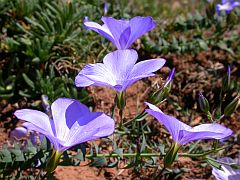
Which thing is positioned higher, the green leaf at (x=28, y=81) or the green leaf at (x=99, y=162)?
the green leaf at (x=28, y=81)

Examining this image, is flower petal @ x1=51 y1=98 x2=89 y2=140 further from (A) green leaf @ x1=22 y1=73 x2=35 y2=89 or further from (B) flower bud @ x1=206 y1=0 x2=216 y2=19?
(B) flower bud @ x1=206 y1=0 x2=216 y2=19

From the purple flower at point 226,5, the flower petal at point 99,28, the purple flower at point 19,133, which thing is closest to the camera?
the flower petal at point 99,28

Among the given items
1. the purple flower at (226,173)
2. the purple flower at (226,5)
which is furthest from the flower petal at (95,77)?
the purple flower at (226,5)

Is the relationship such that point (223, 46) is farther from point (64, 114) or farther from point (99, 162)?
point (64, 114)

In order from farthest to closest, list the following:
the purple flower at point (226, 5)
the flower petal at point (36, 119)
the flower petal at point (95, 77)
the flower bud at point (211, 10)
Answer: the purple flower at point (226, 5) → the flower bud at point (211, 10) → the flower petal at point (95, 77) → the flower petal at point (36, 119)

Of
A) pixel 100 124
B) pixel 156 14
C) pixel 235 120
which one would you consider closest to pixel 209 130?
pixel 100 124

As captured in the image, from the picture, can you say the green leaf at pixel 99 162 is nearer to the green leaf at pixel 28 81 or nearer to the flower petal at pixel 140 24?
the flower petal at pixel 140 24

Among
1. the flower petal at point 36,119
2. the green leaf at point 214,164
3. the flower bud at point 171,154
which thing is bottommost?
the green leaf at point 214,164
